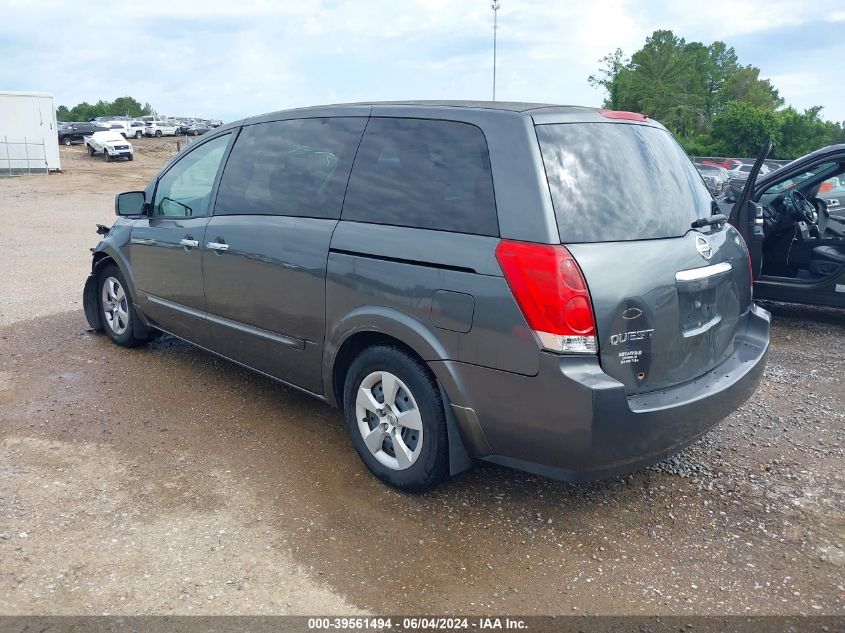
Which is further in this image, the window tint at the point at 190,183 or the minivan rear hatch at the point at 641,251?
the window tint at the point at 190,183

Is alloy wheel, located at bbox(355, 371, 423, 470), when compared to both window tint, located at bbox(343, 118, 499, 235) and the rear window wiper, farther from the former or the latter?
the rear window wiper

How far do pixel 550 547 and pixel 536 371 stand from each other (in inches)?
33.6

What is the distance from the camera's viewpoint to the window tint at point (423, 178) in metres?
3.43

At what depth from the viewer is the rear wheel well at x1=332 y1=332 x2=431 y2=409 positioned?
3680mm

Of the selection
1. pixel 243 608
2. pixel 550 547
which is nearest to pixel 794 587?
pixel 550 547

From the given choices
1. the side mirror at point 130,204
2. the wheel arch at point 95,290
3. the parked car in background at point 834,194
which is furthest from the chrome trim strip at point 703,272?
the parked car in background at point 834,194

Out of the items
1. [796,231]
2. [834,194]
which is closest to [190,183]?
[796,231]

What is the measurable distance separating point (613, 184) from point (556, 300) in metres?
0.71

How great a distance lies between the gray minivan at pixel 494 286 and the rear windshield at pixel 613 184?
0.01 m

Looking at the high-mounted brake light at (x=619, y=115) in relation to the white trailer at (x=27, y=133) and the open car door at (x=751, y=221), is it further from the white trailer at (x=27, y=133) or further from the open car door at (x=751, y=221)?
the white trailer at (x=27, y=133)

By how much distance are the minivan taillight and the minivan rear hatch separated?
0.05 m

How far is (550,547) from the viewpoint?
11.2 feet

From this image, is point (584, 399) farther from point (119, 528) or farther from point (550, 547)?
point (119, 528)

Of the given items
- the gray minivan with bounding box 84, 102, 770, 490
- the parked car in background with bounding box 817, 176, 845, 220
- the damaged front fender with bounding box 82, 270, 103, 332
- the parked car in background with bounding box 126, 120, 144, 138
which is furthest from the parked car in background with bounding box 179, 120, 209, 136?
the gray minivan with bounding box 84, 102, 770, 490
